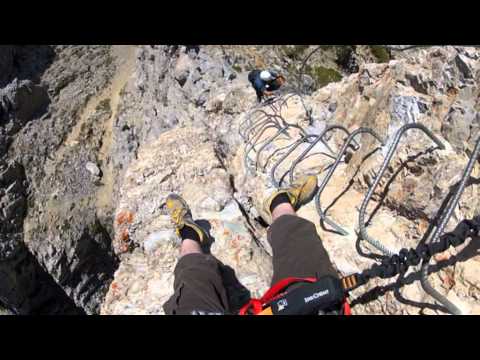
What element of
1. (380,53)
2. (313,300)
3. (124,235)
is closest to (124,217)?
(124,235)

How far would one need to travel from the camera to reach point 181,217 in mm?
3914

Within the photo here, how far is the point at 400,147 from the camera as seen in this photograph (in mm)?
2779

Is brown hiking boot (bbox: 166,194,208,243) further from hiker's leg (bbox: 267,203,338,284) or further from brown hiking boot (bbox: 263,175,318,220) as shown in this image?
hiker's leg (bbox: 267,203,338,284)

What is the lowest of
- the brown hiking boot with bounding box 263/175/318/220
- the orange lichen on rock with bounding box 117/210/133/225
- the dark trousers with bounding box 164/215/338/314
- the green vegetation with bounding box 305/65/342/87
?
the dark trousers with bounding box 164/215/338/314

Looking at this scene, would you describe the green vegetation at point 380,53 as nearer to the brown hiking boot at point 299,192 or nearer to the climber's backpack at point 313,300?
the brown hiking boot at point 299,192

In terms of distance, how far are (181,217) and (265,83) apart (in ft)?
11.2

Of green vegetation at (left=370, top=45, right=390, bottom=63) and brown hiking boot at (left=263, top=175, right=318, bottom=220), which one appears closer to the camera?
brown hiking boot at (left=263, top=175, right=318, bottom=220)

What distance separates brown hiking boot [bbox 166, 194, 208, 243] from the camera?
12.1 ft

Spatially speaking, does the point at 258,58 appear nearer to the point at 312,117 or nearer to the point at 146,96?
the point at 146,96

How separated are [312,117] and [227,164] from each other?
1664 mm

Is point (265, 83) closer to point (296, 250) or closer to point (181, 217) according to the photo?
point (181, 217)

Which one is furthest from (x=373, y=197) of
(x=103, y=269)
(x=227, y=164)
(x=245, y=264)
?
(x=103, y=269)

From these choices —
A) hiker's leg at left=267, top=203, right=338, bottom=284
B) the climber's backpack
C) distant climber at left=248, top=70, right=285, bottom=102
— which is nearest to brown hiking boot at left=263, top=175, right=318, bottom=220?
hiker's leg at left=267, top=203, right=338, bottom=284

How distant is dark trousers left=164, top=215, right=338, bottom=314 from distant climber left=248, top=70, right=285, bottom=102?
362 cm
